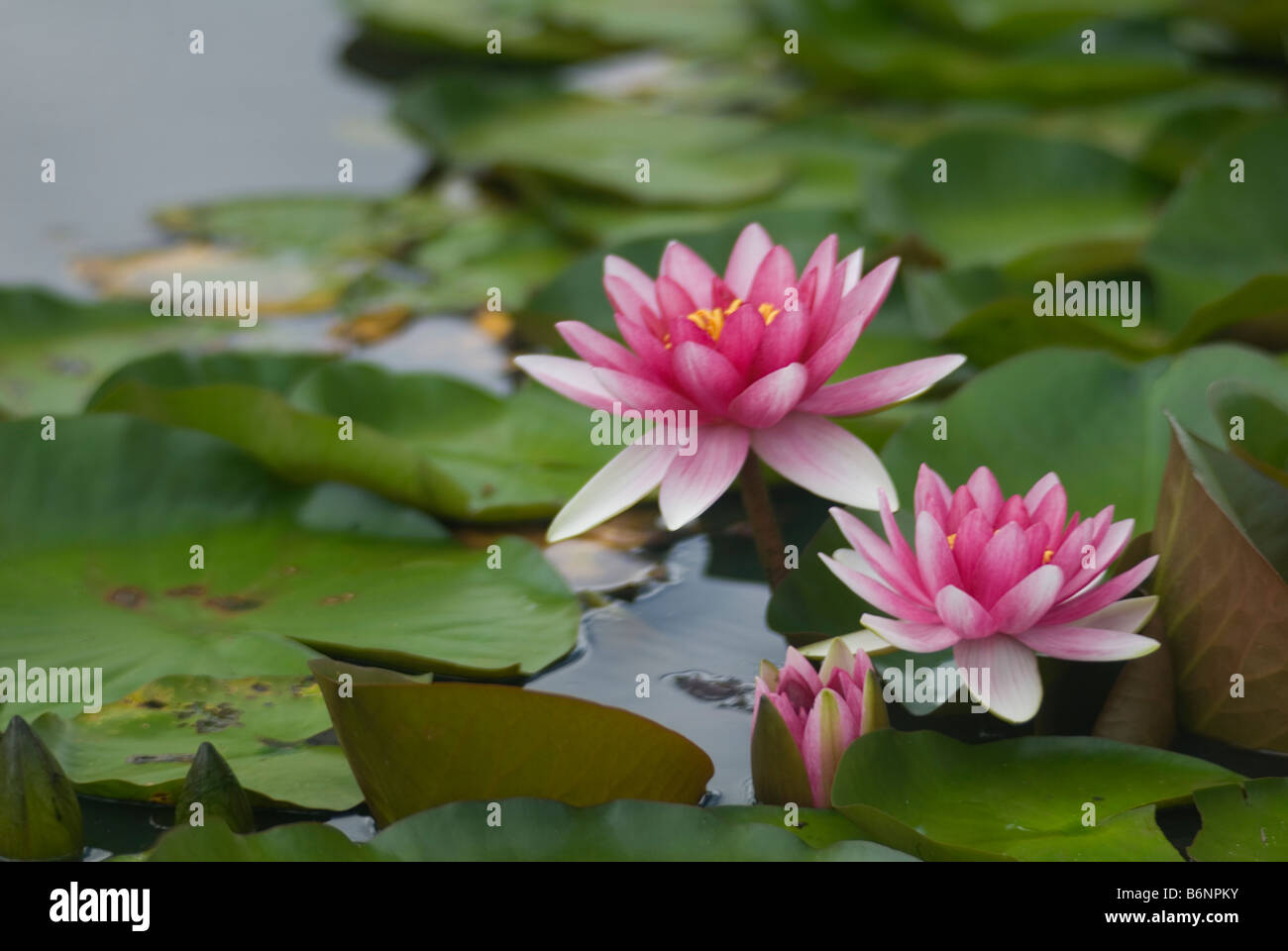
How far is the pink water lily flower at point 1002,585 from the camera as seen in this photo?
1.10m

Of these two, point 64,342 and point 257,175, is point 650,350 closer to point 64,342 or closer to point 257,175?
point 64,342

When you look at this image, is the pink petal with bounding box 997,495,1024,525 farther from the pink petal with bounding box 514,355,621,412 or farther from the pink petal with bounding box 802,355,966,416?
the pink petal with bounding box 514,355,621,412

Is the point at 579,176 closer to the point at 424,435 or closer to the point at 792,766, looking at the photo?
the point at 424,435

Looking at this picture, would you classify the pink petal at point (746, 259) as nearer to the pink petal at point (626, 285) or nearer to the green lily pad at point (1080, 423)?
the pink petal at point (626, 285)

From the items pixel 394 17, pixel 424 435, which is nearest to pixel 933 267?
pixel 424 435

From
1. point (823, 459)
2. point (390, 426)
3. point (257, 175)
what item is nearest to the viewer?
point (823, 459)

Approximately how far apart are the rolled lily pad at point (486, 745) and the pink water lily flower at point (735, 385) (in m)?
0.19

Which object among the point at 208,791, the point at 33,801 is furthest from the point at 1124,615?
the point at 33,801

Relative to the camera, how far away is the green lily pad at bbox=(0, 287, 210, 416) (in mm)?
2090

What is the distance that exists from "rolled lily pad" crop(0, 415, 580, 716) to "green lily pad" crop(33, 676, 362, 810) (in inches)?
Result: 1.3

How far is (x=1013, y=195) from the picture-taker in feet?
8.36

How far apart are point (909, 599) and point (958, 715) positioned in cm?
21

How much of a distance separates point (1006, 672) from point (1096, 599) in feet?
0.36

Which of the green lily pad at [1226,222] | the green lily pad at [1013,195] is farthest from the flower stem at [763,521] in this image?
the green lily pad at [1013,195]
